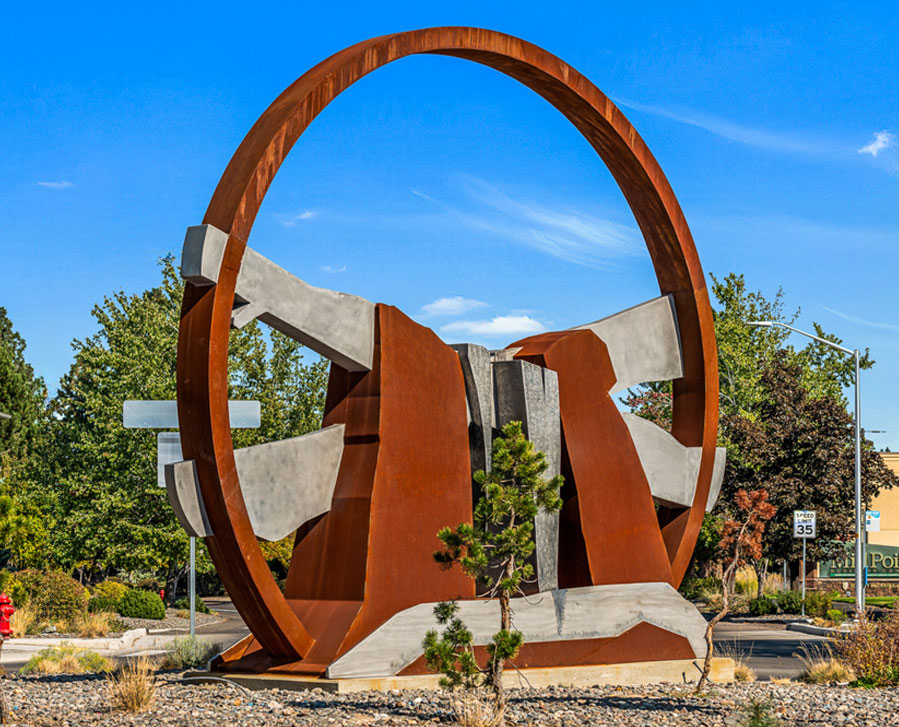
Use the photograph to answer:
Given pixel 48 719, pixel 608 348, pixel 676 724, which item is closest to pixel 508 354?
pixel 608 348

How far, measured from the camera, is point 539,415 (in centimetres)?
1398

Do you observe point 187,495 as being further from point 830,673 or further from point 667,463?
point 830,673

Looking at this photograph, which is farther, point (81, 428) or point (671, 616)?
point (81, 428)

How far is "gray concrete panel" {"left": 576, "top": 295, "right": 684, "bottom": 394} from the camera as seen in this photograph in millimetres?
16000

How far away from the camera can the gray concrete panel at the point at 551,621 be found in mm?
11589

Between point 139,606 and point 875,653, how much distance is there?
65.8ft

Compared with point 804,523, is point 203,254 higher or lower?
higher

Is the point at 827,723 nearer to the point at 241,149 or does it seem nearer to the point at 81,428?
the point at 241,149

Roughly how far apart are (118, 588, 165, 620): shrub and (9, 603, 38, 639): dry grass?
3.25 m

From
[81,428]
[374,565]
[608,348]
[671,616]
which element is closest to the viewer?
[374,565]

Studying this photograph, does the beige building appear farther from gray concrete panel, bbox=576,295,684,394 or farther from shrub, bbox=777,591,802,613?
gray concrete panel, bbox=576,295,684,394

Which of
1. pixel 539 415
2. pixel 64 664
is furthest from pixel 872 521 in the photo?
pixel 64 664

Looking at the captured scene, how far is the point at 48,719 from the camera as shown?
9609mm

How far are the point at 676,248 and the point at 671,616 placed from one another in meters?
5.38
